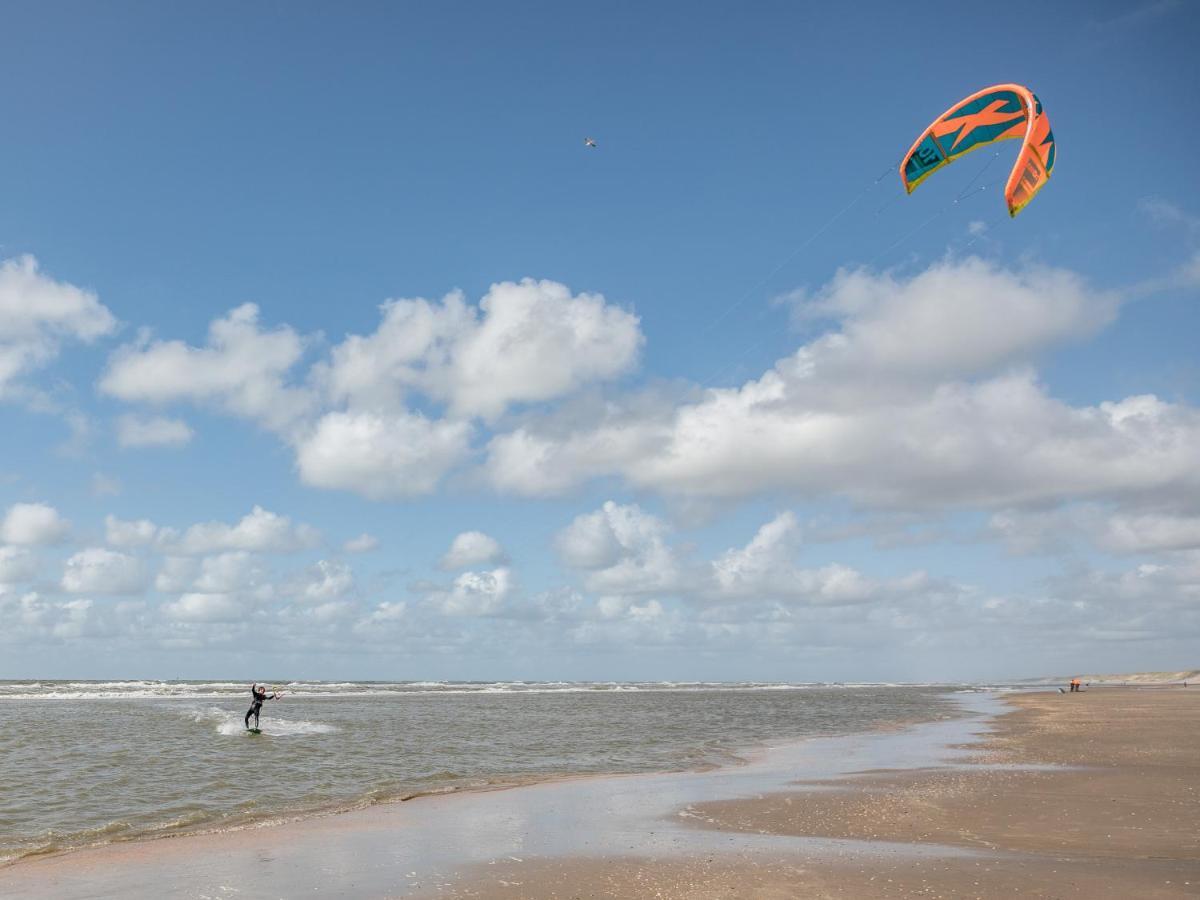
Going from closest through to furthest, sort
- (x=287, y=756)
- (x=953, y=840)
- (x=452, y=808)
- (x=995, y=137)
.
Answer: (x=953, y=840) < (x=452, y=808) < (x=995, y=137) < (x=287, y=756)

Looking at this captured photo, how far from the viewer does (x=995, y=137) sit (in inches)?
821

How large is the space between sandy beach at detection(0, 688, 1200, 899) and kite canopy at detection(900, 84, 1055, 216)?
1180cm

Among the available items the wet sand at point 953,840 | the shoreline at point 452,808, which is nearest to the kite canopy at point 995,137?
the wet sand at point 953,840

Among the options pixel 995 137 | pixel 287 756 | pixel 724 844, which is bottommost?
pixel 287 756

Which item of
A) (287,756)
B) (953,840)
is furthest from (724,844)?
(287,756)

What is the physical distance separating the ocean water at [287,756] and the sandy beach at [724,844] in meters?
2.47

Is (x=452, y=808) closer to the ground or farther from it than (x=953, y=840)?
closer to the ground

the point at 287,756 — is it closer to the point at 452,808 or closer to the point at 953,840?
the point at 452,808

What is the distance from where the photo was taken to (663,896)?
935cm

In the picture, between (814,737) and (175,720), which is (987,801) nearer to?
(814,737)

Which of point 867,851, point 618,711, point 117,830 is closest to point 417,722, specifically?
point 618,711

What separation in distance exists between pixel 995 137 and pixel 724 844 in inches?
699

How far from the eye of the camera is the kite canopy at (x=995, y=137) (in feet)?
60.2

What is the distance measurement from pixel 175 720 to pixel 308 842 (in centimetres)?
3156
